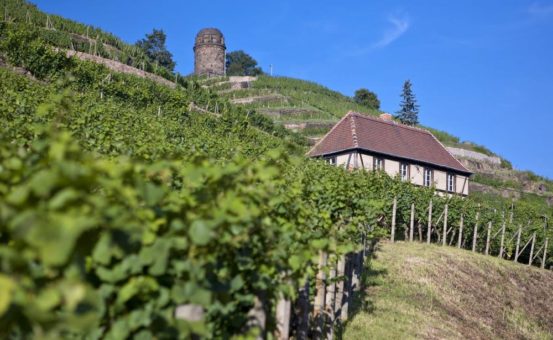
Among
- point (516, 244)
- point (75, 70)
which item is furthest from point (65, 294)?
point (75, 70)

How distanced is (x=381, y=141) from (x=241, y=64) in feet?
281

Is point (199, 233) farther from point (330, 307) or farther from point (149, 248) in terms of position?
point (330, 307)

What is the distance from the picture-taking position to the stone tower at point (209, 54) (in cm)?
9338

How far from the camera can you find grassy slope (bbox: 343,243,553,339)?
10.0m

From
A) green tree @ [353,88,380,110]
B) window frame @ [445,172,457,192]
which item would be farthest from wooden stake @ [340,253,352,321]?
green tree @ [353,88,380,110]

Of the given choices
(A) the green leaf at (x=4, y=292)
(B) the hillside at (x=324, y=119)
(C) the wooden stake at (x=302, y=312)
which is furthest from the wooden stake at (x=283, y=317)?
(B) the hillside at (x=324, y=119)

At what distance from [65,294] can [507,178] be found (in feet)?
221

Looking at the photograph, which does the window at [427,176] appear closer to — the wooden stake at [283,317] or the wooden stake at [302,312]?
the wooden stake at [302,312]

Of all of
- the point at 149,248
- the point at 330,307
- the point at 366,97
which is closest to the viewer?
the point at 149,248

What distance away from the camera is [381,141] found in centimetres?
3959

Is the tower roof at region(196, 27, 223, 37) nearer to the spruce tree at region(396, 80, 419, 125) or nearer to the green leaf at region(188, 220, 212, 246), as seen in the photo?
the spruce tree at region(396, 80, 419, 125)

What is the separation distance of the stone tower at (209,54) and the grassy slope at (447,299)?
76121 mm

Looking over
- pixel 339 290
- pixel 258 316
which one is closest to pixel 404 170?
pixel 339 290

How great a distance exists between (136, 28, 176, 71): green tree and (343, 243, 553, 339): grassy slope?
82.3 m
